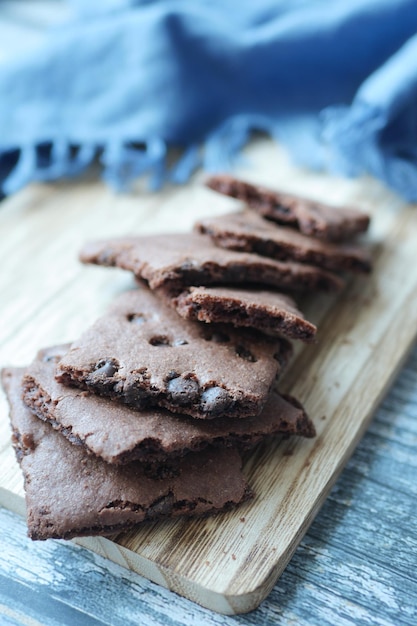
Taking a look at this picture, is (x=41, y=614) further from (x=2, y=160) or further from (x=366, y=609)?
(x=2, y=160)

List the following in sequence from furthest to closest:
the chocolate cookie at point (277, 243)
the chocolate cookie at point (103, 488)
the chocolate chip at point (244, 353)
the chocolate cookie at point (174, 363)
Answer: the chocolate cookie at point (277, 243)
the chocolate chip at point (244, 353)
the chocolate cookie at point (174, 363)
the chocolate cookie at point (103, 488)

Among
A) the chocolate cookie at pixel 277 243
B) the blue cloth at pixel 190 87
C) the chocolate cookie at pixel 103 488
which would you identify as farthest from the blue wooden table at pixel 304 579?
→ the blue cloth at pixel 190 87

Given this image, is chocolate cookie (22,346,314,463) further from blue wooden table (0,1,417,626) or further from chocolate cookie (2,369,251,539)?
blue wooden table (0,1,417,626)

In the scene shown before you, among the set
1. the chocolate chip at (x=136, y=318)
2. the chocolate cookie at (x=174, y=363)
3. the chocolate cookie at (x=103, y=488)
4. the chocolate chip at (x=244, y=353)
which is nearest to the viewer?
the chocolate cookie at (x=103, y=488)

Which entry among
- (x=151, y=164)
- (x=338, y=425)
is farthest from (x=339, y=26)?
(x=338, y=425)

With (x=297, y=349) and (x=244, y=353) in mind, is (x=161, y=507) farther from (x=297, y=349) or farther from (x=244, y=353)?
(x=297, y=349)

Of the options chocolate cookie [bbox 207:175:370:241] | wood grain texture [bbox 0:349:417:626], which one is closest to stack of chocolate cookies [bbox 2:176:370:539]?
wood grain texture [bbox 0:349:417:626]

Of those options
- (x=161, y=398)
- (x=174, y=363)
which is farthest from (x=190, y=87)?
(x=161, y=398)

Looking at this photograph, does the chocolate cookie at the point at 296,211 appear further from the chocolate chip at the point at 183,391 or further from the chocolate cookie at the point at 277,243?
the chocolate chip at the point at 183,391
